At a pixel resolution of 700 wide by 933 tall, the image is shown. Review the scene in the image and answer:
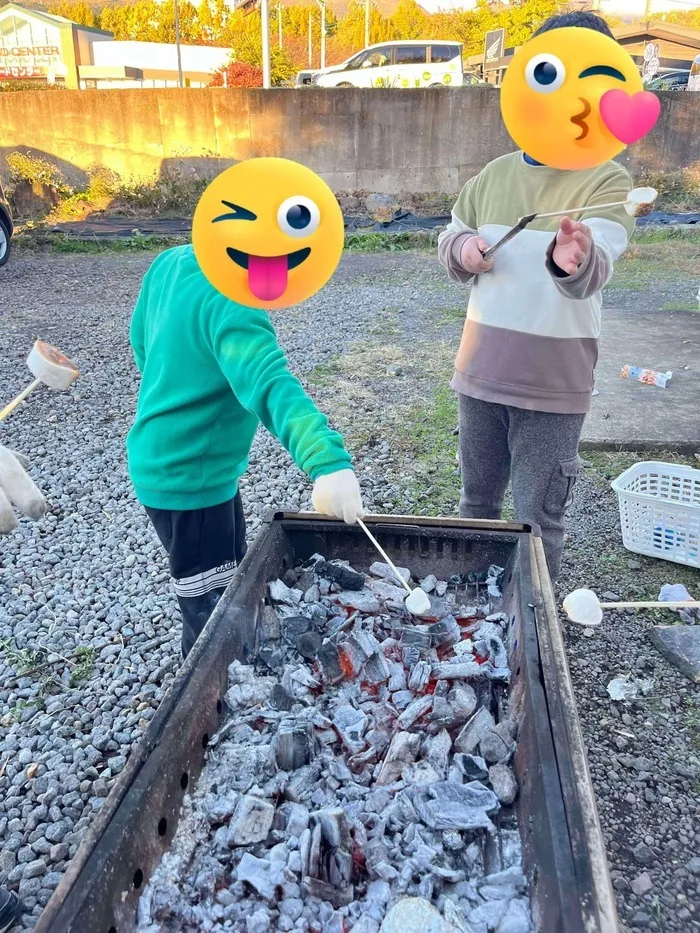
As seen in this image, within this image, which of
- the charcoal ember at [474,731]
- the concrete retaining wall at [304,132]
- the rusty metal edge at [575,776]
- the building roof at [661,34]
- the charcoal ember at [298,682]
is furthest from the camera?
the building roof at [661,34]

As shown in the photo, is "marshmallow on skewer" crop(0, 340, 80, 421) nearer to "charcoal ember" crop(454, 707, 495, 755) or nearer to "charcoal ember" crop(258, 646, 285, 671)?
"charcoal ember" crop(258, 646, 285, 671)

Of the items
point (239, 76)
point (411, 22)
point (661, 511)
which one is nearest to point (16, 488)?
point (661, 511)

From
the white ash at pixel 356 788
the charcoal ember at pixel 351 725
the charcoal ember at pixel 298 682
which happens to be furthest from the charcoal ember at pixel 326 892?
the charcoal ember at pixel 298 682

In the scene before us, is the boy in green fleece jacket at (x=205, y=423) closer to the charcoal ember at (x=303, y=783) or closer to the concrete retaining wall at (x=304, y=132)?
the charcoal ember at (x=303, y=783)

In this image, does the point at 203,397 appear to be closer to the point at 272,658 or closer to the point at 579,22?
the point at 272,658

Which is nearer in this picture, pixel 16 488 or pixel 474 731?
pixel 16 488

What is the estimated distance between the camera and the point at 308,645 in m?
1.71

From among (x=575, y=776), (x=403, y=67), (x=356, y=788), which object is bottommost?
(x=356, y=788)

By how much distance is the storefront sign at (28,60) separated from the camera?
3275 centimetres

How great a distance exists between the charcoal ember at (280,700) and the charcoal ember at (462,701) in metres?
0.38

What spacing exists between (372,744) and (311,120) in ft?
44.4

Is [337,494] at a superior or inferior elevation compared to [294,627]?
superior

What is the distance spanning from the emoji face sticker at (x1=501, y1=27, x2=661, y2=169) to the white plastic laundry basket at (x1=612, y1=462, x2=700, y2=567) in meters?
1.69

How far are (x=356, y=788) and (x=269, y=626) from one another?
20.1 inches
